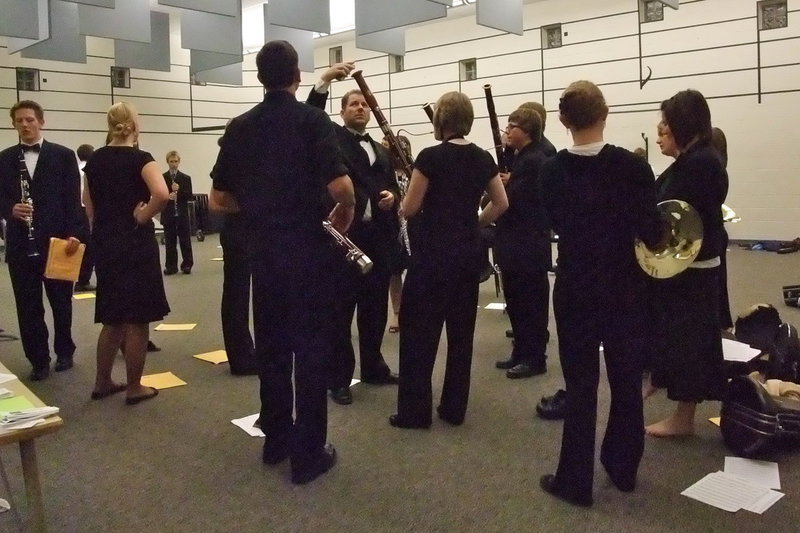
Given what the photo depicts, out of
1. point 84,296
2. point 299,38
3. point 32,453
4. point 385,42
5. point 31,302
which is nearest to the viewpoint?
point 32,453

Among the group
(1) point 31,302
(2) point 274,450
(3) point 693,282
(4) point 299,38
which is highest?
(4) point 299,38

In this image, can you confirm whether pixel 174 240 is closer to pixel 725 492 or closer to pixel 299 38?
pixel 299 38

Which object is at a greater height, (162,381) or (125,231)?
(125,231)

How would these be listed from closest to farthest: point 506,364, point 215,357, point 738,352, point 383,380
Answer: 1. point 738,352
2. point 383,380
3. point 506,364
4. point 215,357

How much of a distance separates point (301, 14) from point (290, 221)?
6.54 meters

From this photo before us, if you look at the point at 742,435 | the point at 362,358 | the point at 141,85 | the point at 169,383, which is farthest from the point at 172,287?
the point at 141,85

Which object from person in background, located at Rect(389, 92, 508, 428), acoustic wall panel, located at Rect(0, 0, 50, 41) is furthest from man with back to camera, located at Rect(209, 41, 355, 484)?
acoustic wall panel, located at Rect(0, 0, 50, 41)

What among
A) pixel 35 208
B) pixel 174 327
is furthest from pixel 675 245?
pixel 174 327

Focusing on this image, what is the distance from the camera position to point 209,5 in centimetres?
737

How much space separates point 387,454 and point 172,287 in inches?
212

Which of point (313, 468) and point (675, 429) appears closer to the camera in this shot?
point (313, 468)

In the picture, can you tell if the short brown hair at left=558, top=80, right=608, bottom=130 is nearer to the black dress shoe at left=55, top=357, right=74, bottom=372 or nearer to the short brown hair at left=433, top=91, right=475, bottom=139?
the short brown hair at left=433, top=91, right=475, bottom=139

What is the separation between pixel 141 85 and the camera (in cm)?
1384

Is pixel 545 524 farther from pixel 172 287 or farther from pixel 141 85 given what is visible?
pixel 141 85
